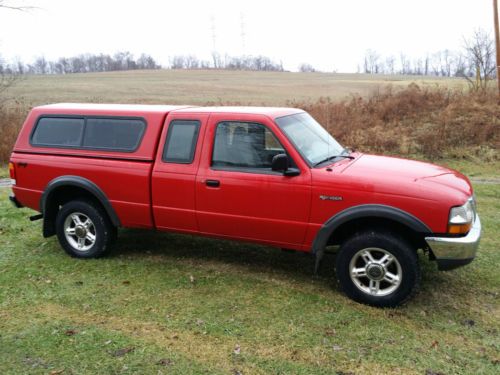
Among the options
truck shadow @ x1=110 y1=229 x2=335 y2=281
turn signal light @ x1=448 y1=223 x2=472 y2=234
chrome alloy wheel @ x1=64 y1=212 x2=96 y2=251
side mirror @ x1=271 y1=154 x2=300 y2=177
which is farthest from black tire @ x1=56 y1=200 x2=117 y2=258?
turn signal light @ x1=448 y1=223 x2=472 y2=234

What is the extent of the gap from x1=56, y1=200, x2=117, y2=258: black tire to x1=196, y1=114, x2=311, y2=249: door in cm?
139

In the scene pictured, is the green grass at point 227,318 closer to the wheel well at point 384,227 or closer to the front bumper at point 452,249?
the front bumper at point 452,249

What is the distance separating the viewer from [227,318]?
4.15 metres

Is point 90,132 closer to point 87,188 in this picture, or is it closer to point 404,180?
point 87,188

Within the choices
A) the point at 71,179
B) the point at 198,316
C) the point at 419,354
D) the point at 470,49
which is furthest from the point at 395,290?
the point at 470,49

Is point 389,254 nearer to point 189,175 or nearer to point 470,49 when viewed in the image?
point 189,175

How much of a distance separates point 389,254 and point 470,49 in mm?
19873

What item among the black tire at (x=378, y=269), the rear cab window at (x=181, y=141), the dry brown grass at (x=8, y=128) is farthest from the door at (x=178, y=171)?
the dry brown grass at (x=8, y=128)

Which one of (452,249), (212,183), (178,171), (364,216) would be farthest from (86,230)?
(452,249)

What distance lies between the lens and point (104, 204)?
5348 mm

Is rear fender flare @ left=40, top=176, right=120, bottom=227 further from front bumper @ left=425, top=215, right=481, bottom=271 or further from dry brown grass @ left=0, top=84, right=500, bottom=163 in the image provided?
dry brown grass @ left=0, top=84, right=500, bottom=163

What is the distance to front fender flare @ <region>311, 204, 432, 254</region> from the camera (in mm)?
3979

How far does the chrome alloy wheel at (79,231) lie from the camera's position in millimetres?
5617

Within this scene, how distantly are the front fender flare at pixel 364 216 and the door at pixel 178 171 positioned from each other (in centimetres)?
142
